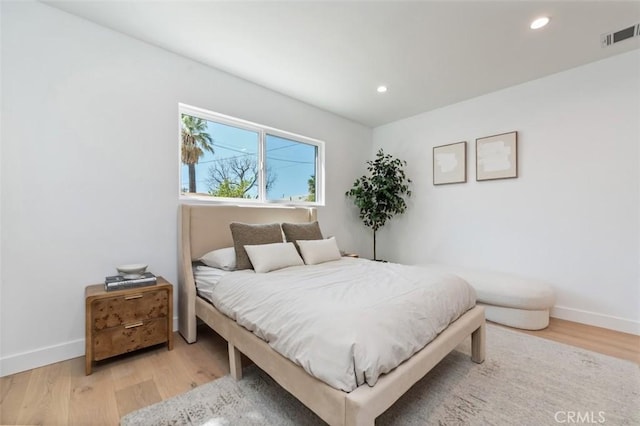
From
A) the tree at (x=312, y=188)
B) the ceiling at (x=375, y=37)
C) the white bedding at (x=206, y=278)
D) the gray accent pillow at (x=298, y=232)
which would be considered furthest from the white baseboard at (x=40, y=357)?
the tree at (x=312, y=188)

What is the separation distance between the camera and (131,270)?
214 centimetres

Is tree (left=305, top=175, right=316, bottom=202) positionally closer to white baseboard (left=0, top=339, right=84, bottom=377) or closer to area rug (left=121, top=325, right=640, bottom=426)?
area rug (left=121, top=325, right=640, bottom=426)

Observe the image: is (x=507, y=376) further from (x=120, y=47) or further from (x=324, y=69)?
(x=120, y=47)

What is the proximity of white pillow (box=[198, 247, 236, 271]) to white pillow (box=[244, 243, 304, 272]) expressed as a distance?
158 mm

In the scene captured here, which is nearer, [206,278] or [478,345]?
[478,345]

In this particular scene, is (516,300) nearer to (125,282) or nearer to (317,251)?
(317,251)

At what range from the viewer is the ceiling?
6.60 ft

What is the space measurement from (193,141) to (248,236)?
4.02 feet

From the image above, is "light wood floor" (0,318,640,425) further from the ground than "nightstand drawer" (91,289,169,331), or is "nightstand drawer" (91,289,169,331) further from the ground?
"nightstand drawer" (91,289,169,331)

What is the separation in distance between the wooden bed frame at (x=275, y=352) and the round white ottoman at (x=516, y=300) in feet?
2.80

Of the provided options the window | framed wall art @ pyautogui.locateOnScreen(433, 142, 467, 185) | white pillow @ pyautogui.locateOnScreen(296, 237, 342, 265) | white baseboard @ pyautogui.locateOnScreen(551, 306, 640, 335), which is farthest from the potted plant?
white baseboard @ pyautogui.locateOnScreen(551, 306, 640, 335)

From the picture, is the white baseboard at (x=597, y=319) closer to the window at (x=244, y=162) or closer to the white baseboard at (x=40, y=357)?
the window at (x=244, y=162)

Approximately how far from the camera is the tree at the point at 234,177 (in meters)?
2.99

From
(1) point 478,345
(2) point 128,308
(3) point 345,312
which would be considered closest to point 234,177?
(2) point 128,308
